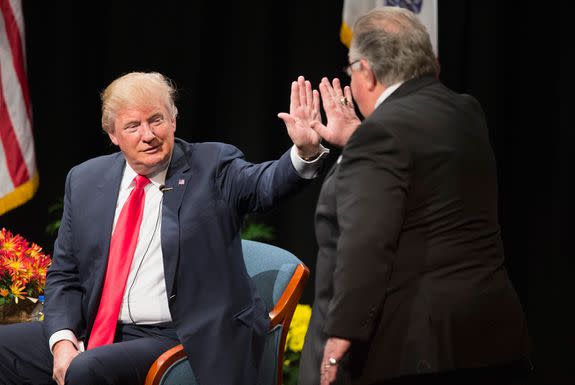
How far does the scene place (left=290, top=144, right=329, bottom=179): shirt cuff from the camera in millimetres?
2719

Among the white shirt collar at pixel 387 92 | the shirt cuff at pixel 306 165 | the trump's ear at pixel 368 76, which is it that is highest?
the trump's ear at pixel 368 76

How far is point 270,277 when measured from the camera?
10.1 feet

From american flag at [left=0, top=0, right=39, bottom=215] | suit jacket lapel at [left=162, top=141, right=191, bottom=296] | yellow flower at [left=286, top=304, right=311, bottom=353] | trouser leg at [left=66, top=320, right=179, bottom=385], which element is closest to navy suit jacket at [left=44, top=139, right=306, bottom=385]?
suit jacket lapel at [left=162, top=141, right=191, bottom=296]

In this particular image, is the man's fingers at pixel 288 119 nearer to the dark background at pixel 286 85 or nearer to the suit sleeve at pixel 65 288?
the suit sleeve at pixel 65 288

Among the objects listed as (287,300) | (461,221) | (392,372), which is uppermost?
(461,221)

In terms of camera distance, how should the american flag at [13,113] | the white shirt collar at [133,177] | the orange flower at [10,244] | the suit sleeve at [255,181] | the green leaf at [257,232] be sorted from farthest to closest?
the green leaf at [257,232] → the american flag at [13,113] → the orange flower at [10,244] → the white shirt collar at [133,177] → the suit sleeve at [255,181]

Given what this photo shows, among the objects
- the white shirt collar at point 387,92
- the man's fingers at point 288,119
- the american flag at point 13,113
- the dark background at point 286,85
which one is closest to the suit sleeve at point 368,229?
the white shirt collar at point 387,92

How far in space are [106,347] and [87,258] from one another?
0.40m

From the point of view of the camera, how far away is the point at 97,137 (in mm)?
4746

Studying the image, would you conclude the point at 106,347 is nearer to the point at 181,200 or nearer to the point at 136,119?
the point at 181,200

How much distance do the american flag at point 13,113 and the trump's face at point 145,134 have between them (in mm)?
1592

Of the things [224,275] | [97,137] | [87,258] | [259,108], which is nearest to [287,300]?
[224,275]

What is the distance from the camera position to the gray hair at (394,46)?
2.12 meters

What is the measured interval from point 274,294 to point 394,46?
122 centimetres
